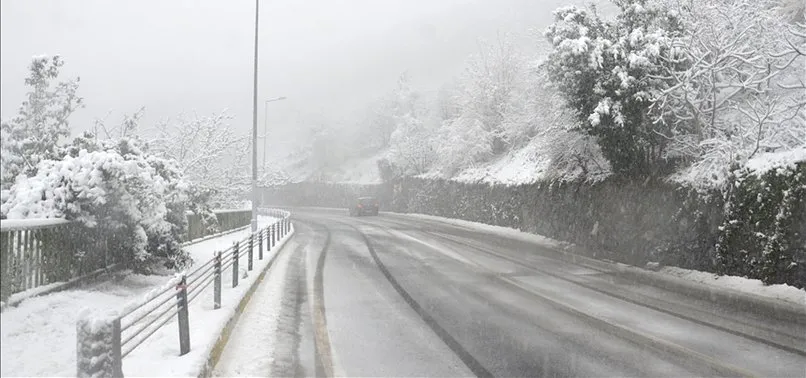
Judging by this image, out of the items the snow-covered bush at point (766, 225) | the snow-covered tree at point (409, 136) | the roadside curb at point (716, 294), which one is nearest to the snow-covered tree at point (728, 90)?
the snow-covered bush at point (766, 225)

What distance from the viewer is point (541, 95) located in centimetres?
2531

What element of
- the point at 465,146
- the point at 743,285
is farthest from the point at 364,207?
the point at 743,285

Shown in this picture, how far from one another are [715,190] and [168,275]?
1285 centimetres

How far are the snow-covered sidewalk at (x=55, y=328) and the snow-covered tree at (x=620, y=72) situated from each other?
438 inches

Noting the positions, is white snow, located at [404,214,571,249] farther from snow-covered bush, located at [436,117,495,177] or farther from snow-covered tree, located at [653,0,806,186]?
snow-covered tree, located at [653,0,806,186]

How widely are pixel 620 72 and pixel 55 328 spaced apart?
1439cm

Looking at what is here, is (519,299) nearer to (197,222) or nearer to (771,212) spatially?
(771,212)

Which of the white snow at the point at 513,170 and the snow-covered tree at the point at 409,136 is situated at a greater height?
the snow-covered tree at the point at 409,136

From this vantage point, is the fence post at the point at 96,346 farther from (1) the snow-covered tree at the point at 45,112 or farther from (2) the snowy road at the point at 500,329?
(1) the snow-covered tree at the point at 45,112

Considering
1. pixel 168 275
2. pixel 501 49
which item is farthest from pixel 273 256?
pixel 501 49

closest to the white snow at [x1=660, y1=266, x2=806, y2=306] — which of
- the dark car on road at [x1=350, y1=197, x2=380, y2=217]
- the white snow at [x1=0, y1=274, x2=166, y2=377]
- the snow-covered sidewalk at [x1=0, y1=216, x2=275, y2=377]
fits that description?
the snow-covered sidewalk at [x1=0, y1=216, x2=275, y2=377]

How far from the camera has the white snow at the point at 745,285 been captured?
10758mm

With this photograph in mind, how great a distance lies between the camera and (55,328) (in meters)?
6.75

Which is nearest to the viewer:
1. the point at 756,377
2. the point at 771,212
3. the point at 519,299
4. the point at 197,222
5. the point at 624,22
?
the point at 756,377
